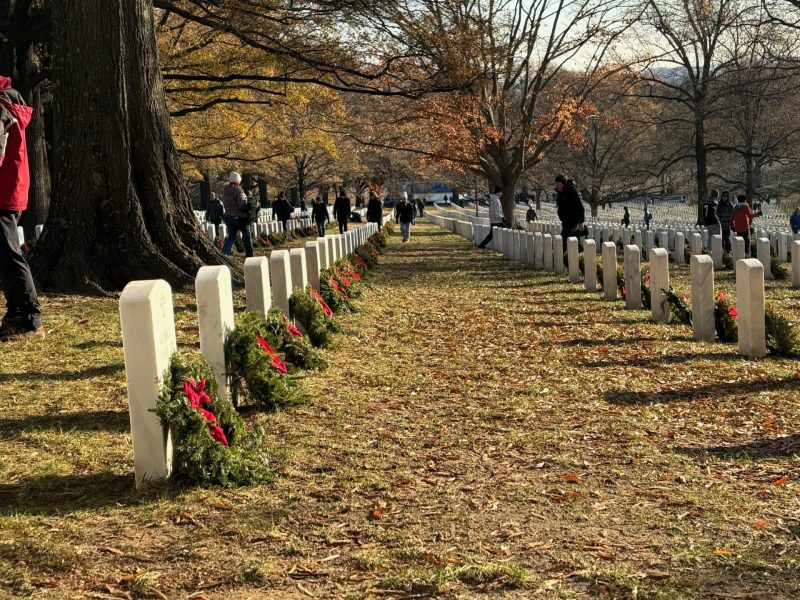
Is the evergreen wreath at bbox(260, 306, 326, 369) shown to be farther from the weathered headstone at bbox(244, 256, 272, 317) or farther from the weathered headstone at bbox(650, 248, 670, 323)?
the weathered headstone at bbox(650, 248, 670, 323)

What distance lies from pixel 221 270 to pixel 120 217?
19.8ft

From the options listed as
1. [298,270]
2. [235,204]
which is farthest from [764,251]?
[298,270]

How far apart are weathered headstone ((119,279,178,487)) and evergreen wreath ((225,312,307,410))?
1293mm

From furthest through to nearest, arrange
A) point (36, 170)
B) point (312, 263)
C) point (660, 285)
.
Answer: point (36, 170), point (660, 285), point (312, 263)

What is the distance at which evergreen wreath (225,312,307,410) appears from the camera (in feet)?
19.2

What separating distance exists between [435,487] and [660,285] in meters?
7.64

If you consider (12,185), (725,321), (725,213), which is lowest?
(725,321)

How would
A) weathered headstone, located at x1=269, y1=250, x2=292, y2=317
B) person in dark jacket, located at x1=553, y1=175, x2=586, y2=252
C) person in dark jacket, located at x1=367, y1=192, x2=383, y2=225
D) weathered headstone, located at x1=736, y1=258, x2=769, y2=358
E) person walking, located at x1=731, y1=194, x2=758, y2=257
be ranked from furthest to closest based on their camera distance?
1. person in dark jacket, located at x1=367, y1=192, x2=383, y2=225
2. person walking, located at x1=731, y1=194, x2=758, y2=257
3. person in dark jacket, located at x1=553, y1=175, x2=586, y2=252
4. weathered headstone, located at x1=736, y1=258, x2=769, y2=358
5. weathered headstone, located at x1=269, y1=250, x2=292, y2=317

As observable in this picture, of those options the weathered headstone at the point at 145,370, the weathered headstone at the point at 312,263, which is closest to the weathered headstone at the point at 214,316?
the weathered headstone at the point at 145,370

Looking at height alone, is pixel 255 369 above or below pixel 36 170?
below

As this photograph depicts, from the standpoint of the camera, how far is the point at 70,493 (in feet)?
14.6

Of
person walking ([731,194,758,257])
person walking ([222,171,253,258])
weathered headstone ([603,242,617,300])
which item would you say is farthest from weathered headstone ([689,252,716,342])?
person walking ([731,194,758,257])

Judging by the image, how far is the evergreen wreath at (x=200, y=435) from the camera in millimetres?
4527

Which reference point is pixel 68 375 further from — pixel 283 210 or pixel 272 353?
pixel 283 210
